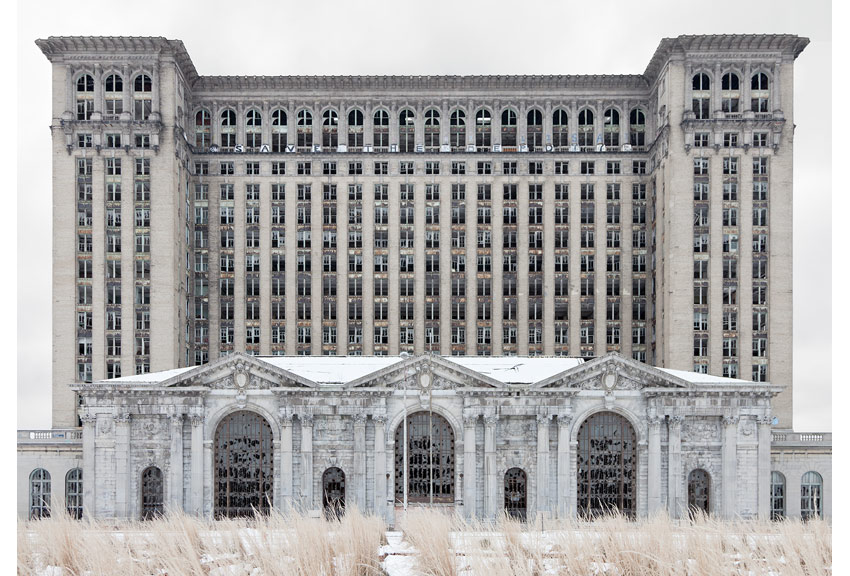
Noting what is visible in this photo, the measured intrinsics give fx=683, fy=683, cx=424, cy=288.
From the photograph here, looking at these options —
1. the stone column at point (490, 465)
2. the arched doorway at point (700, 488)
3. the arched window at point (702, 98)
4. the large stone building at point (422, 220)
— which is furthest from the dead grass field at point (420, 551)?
the arched window at point (702, 98)

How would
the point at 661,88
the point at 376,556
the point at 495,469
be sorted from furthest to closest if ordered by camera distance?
the point at 661,88 < the point at 495,469 < the point at 376,556

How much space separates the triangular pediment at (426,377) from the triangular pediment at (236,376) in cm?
537

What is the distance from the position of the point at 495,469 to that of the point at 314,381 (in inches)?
571

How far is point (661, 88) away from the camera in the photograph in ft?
250

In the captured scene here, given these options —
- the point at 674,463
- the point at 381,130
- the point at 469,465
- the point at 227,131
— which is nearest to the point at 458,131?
the point at 381,130

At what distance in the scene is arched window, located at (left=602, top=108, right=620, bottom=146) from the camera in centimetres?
8088

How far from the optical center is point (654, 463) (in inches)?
1948

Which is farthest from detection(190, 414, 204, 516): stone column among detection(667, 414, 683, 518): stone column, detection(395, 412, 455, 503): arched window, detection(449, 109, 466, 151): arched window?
detection(449, 109, 466, 151): arched window

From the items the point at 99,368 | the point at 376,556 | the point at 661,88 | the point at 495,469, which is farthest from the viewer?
the point at 661,88

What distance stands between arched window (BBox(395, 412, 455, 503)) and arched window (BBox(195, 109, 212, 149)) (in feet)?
156

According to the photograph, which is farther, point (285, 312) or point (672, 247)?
point (285, 312)

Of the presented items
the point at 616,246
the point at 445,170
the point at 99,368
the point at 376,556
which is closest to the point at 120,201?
the point at 99,368

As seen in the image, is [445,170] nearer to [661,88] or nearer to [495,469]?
[661,88]

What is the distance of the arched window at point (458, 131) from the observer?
80.4 m
